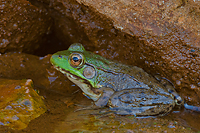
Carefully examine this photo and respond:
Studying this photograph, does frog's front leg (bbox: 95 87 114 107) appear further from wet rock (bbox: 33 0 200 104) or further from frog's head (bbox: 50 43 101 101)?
wet rock (bbox: 33 0 200 104)

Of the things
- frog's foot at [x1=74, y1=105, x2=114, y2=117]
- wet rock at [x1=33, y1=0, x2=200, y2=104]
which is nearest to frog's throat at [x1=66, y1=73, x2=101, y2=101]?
frog's foot at [x1=74, y1=105, x2=114, y2=117]

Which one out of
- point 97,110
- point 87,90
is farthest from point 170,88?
point 87,90

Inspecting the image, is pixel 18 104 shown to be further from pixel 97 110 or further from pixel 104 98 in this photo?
pixel 104 98

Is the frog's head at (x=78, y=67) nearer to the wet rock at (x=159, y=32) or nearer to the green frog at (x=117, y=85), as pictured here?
the green frog at (x=117, y=85)

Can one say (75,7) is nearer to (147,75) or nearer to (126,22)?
(126,22)

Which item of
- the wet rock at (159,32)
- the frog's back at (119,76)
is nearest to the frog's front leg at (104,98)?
the frog's back at (119,76)
